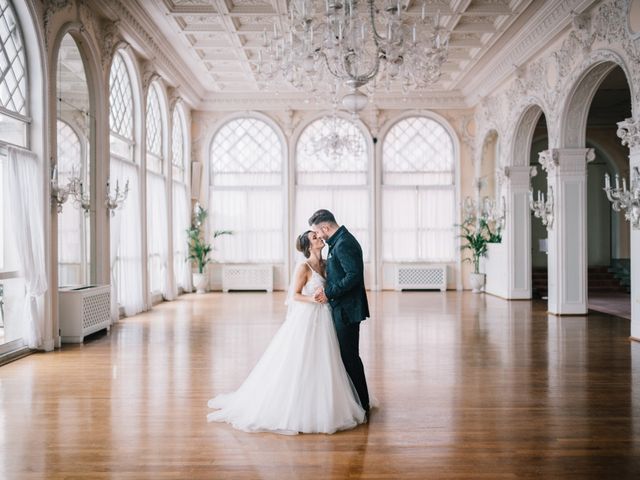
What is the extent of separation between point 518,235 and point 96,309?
8828mm

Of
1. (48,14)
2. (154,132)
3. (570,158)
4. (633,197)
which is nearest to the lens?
(48,14)

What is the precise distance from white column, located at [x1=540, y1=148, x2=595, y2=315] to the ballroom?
0.13 ft

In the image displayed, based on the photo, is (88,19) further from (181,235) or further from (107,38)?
(181,235)

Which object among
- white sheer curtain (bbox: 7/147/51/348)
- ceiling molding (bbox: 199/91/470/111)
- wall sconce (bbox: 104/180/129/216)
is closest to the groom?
white sheer curtain (bbox: 7/147/51/348)

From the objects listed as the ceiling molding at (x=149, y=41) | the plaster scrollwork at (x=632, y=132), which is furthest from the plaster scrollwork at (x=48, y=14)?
the plaster scrollwork at (x=632, y=132)

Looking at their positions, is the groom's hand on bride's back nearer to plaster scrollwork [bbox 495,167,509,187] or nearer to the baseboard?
the baseboard

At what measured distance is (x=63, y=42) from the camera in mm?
7910

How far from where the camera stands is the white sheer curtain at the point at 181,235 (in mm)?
13898

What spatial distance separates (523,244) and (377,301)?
342 cm

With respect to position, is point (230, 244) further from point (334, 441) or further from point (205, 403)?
point (334, 441)

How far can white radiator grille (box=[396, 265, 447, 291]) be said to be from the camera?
1516cm

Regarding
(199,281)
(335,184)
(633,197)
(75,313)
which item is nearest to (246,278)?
(199,281)

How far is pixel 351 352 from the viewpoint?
172 inches

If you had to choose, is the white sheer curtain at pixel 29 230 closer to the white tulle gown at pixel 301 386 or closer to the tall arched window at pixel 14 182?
the tall arched window at pixel 14 182
